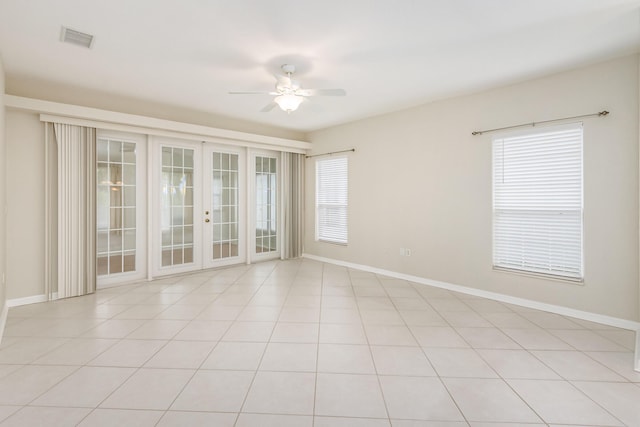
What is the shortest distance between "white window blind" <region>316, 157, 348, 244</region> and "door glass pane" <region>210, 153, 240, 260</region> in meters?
1.69

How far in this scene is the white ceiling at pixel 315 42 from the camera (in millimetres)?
2369

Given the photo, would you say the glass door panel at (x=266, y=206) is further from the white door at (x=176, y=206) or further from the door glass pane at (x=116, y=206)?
the door glass pane at (x=116, y=206)

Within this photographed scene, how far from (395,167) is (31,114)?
4995mm

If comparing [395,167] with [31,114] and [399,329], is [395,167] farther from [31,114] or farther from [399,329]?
[31,114]

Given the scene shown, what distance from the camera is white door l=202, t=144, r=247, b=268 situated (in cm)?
553

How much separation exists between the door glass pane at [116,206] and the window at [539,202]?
5196 mm

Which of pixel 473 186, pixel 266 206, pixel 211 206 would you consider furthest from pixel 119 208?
pixel 473 186

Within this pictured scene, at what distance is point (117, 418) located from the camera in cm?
181

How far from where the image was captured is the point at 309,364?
2418mm

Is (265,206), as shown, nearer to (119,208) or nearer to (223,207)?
(223,207)

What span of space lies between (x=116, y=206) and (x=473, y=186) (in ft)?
16.8

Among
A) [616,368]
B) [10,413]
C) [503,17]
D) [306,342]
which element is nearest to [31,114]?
[10,413]

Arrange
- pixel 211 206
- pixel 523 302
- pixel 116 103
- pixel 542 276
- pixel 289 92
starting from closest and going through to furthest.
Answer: pixel 289 92
pixel 542 276
pixel 523 302
pixel 116 103
pixel 211 206

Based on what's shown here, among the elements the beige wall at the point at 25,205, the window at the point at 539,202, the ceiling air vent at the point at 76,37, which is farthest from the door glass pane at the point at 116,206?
the window at the point at 539,202
